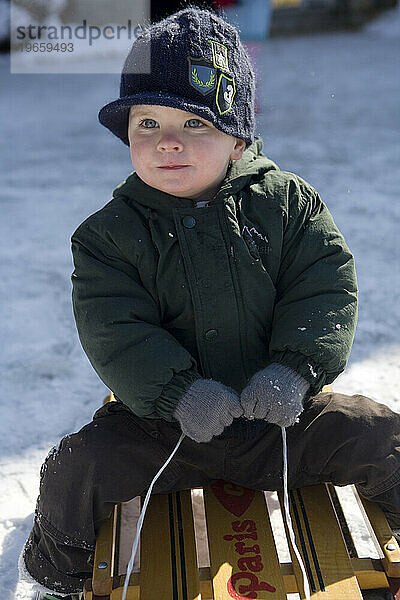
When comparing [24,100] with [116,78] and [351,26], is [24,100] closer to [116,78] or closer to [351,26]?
[116,78]

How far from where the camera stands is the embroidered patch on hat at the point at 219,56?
1442mm

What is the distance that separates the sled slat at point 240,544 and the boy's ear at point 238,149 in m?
0.65

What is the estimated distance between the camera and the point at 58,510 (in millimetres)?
1388

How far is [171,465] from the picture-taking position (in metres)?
1.48

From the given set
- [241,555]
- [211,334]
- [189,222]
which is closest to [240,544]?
[241,555]

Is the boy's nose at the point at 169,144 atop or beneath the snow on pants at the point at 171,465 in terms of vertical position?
atop

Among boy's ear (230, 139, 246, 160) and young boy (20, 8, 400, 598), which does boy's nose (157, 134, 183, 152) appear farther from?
boy's ear (230, 139, 246, 160)

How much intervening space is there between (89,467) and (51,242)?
1854mm

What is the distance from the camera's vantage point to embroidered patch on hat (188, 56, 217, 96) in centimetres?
142

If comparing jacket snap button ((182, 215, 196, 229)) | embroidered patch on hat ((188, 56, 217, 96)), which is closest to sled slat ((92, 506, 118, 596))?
jacket snap button ((182, 215, 196, 229))

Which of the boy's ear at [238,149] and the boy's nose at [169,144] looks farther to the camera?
the boy's ear at [238,149]

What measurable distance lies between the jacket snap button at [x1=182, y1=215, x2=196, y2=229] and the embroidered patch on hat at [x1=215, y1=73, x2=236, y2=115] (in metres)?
0.20

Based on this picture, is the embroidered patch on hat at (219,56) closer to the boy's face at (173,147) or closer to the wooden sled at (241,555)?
the boy's face at (173,147)

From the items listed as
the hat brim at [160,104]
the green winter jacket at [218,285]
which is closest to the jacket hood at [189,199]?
the green winter jacket at [218,285]
